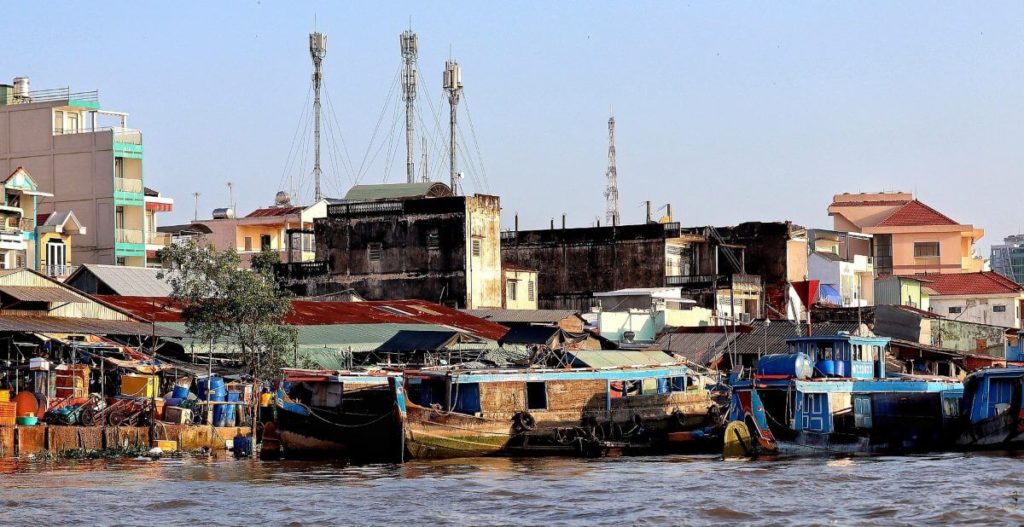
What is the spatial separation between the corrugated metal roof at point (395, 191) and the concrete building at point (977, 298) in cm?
2632

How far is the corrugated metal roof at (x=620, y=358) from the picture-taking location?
41.0 m

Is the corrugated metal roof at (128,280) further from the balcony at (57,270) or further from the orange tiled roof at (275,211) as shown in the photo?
the orange tiled roof at (275,211)

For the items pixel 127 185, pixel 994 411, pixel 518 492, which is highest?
pixel 127 185

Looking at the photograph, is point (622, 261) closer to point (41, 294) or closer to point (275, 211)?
point (275, 211)

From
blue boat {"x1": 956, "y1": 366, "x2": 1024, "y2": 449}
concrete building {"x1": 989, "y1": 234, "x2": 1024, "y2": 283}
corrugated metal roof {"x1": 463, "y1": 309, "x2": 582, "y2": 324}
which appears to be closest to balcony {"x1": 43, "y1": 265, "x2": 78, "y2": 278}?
corrugated metal roof {"x1": 463, "y1": 309, "x2": 582, "y2": 324}

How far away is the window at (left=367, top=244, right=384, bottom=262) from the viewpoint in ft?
206

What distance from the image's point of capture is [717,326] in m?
56.8

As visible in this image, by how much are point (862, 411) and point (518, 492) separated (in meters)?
12.1

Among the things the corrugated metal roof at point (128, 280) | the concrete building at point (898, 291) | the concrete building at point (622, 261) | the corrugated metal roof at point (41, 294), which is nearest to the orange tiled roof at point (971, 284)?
the concrete building at point (898, 291)

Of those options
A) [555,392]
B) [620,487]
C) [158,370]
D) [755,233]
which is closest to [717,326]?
[755,233]

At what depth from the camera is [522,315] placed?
57.3 meters

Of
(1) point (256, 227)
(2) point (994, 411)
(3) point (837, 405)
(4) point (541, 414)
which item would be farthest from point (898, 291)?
(4) point (541, 414)

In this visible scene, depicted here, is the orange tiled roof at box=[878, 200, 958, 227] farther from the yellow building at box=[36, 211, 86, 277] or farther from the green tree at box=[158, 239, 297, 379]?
the green tree at box=[158, 239, 297, 379]

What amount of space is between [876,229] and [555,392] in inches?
1981
